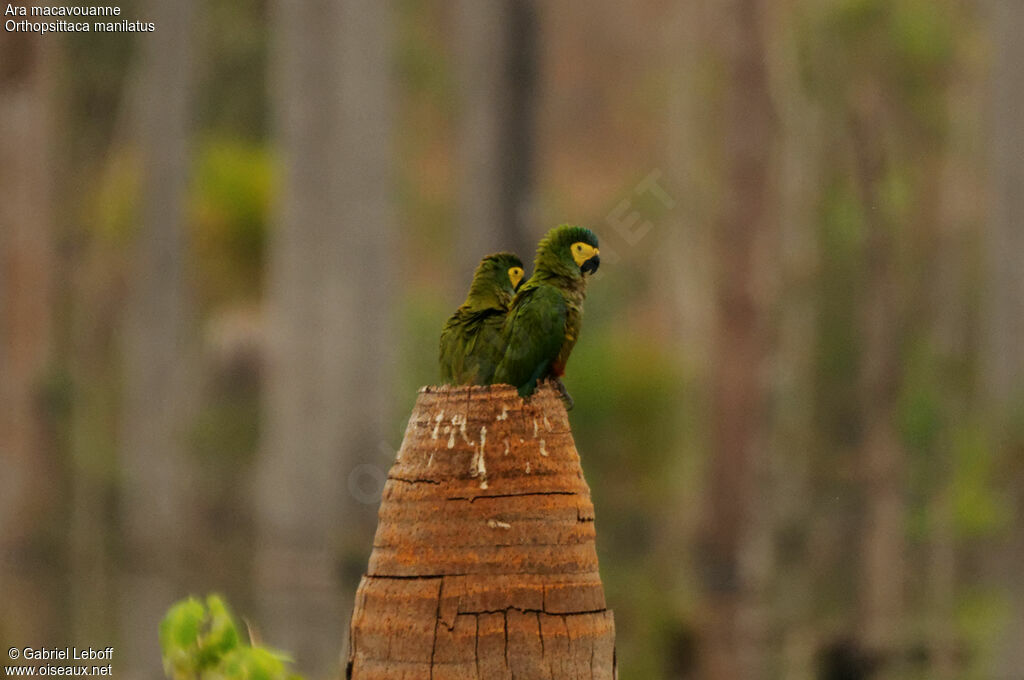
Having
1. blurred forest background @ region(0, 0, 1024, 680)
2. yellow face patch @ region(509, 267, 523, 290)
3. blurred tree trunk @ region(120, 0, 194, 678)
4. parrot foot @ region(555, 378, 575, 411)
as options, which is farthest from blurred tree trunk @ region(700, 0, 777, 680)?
parrot foot @ region(555, 378, 575, 411)

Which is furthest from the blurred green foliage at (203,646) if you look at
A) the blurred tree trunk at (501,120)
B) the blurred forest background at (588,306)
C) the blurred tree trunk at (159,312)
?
the blurred tree trunk at (159,312)

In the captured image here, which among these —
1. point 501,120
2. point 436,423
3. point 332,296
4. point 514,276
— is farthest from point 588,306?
point 436,423

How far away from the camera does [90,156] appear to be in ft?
73.6

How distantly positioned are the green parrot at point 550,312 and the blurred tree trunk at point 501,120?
21.7 feet

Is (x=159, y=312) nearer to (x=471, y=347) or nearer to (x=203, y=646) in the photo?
(x=203, y=646)

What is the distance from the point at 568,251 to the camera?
107 inches

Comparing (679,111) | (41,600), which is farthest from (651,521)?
(41,600)

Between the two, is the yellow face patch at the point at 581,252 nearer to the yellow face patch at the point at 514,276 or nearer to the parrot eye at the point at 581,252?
the parrot eye at the point at 581,252

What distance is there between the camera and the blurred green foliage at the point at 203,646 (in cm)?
305

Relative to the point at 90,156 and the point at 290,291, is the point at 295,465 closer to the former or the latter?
the point at 290,291

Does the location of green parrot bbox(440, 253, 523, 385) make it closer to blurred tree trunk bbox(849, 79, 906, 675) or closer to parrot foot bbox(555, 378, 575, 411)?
parrot foot bbox(555, 378, 575, 411)

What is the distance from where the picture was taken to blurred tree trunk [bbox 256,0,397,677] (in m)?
10.2

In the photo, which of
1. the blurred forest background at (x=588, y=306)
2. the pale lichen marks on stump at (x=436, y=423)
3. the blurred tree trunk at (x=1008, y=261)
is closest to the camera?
the pale lichen marks on stump at (x=436, y=423)

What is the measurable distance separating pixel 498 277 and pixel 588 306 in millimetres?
15523
